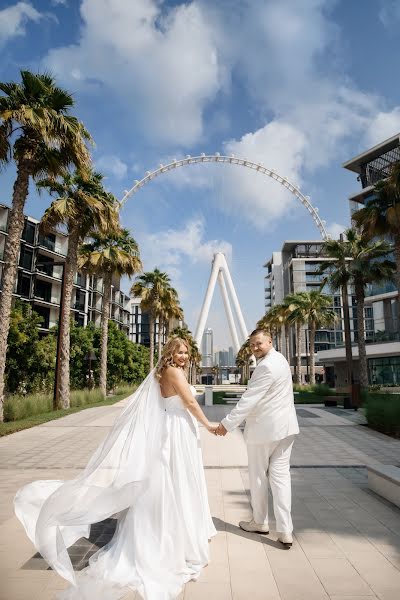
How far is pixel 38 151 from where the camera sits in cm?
1453

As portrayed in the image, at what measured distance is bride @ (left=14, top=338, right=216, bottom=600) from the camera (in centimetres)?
322

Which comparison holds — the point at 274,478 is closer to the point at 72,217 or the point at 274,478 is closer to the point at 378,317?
the point at 72,217

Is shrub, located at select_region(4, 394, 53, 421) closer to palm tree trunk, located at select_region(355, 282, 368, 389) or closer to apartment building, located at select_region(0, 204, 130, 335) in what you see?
palm tree trunk, located at select_region(355, 282, 368, 389)

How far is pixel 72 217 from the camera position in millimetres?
19250

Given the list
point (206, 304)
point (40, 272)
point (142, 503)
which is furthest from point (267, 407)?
point (206, 304)

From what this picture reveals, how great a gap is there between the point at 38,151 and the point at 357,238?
20743 mm

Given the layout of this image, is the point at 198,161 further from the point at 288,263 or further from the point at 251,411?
the point at 251,411

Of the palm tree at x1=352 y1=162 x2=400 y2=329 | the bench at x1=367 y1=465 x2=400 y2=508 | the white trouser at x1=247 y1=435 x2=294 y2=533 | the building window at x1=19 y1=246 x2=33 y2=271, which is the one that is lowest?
the bench at x1=367 y1=465 x2=400 y2=508

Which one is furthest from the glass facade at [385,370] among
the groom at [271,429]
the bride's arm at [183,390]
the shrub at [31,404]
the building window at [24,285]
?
the bride's arm at [183,390]

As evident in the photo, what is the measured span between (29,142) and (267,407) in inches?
533

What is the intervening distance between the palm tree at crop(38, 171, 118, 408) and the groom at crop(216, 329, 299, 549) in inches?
624

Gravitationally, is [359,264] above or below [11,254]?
above

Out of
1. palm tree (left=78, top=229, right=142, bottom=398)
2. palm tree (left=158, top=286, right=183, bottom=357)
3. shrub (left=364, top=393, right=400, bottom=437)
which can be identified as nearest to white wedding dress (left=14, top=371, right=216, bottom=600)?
shrub (left=364, top=393, right=400, bottom=437)

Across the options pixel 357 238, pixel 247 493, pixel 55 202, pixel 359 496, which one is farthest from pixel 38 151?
pixel 357 238
